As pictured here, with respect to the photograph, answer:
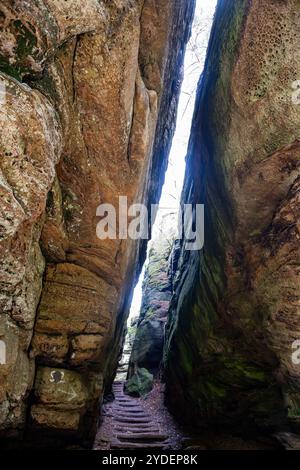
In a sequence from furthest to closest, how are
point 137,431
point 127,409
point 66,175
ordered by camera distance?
point 127,409 → point 137,431 → point 66,175

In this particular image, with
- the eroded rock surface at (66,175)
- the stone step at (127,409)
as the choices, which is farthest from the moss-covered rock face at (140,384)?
the eroded rock surface at (66,175)

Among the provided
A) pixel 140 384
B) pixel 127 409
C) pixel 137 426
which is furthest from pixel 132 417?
pixel 140 384

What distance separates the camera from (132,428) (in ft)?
36.3

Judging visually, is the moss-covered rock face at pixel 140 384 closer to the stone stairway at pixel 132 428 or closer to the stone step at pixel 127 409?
the stone stairway at pixel 132 428

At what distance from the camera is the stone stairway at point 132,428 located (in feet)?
32.2

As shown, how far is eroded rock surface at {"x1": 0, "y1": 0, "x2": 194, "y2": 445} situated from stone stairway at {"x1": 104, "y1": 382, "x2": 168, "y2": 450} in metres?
1.82

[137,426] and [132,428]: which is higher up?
[132,428]

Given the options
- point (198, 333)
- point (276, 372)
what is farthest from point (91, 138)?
point (276, 372)

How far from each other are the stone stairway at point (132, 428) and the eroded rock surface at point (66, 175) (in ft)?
5.96

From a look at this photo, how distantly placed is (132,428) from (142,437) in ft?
2.84

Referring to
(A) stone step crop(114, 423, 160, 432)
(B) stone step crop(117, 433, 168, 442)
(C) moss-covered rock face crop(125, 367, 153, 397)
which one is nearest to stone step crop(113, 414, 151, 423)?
(A) stone step crop(114, 423, 160, 432)

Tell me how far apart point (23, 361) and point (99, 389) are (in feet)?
8.19

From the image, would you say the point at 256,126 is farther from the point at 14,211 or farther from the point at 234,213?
the point at 14,211

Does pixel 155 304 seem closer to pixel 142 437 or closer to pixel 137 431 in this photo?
pixel 137 431
